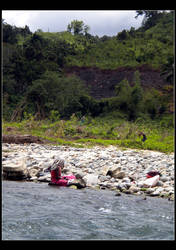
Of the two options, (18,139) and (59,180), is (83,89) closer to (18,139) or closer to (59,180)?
(18,139)

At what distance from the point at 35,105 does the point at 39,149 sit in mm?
14102

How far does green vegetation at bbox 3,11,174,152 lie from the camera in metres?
15.0

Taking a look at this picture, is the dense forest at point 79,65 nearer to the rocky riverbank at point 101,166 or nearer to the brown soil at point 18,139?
the brown soil at point 18,139

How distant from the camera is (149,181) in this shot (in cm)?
652

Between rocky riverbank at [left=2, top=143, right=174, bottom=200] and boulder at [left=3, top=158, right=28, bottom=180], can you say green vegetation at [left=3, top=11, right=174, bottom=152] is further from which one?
boulder at [left=3, top=158, right=28, bottom=180]

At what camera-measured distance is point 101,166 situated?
8.40 m

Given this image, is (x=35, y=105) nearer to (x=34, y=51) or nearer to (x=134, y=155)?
(x=34, y=51)

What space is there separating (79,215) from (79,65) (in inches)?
1186

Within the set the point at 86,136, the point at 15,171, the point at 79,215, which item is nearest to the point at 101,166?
the point at 15,171

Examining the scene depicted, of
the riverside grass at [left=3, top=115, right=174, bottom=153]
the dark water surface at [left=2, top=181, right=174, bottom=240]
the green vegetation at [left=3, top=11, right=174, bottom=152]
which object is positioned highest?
the green vegetation at [left=3, top=11, right=174, bottom=152]

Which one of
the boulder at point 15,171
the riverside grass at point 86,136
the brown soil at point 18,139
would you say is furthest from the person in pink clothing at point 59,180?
the brown soil at point 18,139

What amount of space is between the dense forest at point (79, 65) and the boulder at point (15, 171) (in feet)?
39.3

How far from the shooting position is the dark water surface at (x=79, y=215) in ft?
11.0

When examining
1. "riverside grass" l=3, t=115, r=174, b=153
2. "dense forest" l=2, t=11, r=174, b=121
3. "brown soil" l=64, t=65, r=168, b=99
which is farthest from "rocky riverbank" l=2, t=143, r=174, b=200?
"brown soil" l=64, t=65, r=168, b=99
